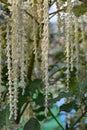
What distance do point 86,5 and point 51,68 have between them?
0.56 meters

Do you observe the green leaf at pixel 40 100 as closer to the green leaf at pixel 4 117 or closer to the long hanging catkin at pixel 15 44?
the green leaf at pixel 4 117

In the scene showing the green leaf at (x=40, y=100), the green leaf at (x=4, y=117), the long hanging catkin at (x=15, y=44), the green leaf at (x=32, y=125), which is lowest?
the green leaf at (x=32, y=125)

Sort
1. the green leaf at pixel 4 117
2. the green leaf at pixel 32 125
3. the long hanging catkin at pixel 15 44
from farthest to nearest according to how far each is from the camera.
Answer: the green leaf at pixel 32 125
the green leaf at pixel 4 117
the long hanging catkin at pixel 15 44

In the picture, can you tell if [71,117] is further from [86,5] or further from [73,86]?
[86,5]

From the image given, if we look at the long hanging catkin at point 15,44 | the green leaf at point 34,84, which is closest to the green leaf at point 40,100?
the green leaf at point 34,84

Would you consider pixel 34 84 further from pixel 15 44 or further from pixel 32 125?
pixel 15 44

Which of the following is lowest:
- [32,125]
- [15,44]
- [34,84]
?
[32,125]

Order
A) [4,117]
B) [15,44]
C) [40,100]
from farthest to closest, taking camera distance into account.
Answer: [40,100] → [4,117] → [15,44]

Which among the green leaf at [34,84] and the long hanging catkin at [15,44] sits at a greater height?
the long hanging catkin at [15,44]

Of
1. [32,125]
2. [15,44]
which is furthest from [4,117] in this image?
[15,44]

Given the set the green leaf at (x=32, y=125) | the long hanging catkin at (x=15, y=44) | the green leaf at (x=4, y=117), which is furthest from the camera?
the green leaf at (x=32, y=125)

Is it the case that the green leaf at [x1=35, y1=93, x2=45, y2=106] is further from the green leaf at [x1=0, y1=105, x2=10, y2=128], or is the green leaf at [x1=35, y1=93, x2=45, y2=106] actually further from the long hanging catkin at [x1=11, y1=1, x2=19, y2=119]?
the long hanging catkin at [x1=11, y1=1, x2=19, y2=119]

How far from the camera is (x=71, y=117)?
7.89 feet

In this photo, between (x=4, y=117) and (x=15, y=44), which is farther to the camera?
(x=4, y=117)
